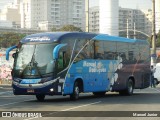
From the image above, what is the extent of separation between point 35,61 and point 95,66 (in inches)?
178

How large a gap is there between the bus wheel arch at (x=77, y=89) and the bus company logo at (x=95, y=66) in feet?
3.09

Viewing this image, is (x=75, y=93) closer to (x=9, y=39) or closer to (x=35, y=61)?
(x=35, y=61)

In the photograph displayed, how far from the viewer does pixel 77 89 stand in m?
22.6

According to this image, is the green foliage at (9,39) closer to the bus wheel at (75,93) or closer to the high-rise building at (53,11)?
the high-rise building at (53,11)

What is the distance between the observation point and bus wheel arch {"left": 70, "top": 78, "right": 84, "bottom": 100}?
Result: 22222mm

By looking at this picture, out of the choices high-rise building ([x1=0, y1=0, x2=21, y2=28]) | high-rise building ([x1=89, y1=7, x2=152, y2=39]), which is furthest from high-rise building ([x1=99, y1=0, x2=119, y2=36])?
high-rise building ([x1=0, y1=0, x2=21, y2=28])

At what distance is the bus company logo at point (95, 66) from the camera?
23.6 metres

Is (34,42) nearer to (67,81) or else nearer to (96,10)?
(67,81)

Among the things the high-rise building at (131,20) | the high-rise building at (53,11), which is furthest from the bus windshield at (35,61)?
the high-rise building at (53,11)

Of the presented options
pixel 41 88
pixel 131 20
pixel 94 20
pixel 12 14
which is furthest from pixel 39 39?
pixel 12 14

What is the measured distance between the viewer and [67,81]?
2159 cm

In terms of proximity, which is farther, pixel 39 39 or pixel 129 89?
pixel 129 89

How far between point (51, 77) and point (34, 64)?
102 centimetres

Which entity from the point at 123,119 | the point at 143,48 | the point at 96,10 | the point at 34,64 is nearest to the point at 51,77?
the point at 34,64
